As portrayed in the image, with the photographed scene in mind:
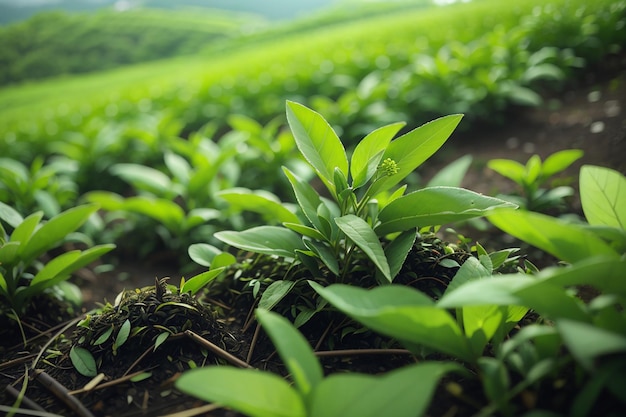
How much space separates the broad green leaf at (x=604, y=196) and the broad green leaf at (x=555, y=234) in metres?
0.21

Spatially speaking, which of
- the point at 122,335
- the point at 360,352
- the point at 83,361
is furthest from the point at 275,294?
the point at 83,361

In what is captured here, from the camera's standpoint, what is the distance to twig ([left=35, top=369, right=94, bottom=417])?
1.02 meters

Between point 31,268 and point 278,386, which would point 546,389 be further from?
point 31,268

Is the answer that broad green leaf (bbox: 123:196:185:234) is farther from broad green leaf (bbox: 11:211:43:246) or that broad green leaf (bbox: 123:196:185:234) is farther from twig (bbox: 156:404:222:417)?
twig (bbox: 156:404:222:417)

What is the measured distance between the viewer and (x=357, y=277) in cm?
134

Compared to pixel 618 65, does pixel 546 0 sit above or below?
above

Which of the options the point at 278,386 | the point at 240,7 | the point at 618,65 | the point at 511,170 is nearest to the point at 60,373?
the point at 278,386

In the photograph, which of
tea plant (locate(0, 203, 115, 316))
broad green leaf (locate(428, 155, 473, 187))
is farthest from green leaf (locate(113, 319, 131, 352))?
broad green leaf (locate(428, 155, 473, 187))

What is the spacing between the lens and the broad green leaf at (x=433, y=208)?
1.11 m

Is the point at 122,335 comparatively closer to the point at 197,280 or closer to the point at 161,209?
the point at 197,280

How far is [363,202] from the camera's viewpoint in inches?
50.6

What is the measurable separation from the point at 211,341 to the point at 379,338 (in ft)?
1.64

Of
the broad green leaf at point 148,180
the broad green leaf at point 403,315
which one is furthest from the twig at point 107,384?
the broad green leaf at point 148,180

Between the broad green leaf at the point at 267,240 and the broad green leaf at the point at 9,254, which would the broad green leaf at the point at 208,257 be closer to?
the broad green leaf at the point at 267,240
